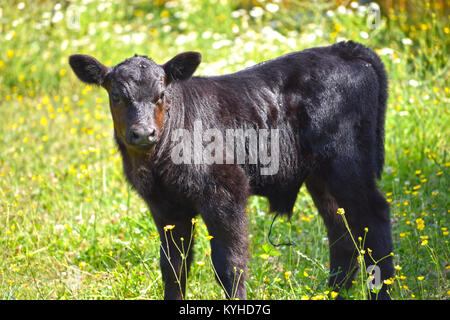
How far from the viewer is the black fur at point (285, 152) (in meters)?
3.86

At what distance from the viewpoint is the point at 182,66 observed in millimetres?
4012

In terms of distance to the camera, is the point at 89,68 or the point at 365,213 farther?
the point at 365,213

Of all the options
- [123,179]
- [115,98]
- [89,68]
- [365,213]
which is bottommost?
[123,179]

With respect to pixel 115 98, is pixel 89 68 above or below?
above

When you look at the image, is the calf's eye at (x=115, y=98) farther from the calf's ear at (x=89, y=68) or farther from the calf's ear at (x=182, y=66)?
the calf's ear at (x=182, y=66)

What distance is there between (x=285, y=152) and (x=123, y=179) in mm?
2459

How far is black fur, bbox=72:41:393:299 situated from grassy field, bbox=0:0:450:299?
239 mm

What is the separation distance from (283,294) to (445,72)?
3.92m

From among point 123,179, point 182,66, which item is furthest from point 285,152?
point 123,179

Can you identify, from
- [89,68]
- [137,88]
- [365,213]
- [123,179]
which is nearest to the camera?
[137,88]

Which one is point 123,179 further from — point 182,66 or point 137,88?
point 137,88

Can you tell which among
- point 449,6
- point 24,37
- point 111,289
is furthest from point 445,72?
point 24,37

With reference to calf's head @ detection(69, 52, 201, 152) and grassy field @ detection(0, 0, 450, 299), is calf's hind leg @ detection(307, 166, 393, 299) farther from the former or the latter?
calf's head @ detection(69, 52, 201, 152)

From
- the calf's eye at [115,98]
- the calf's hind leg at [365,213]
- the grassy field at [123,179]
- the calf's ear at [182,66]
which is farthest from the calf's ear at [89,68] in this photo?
the calf's hind leg at [365,213]
